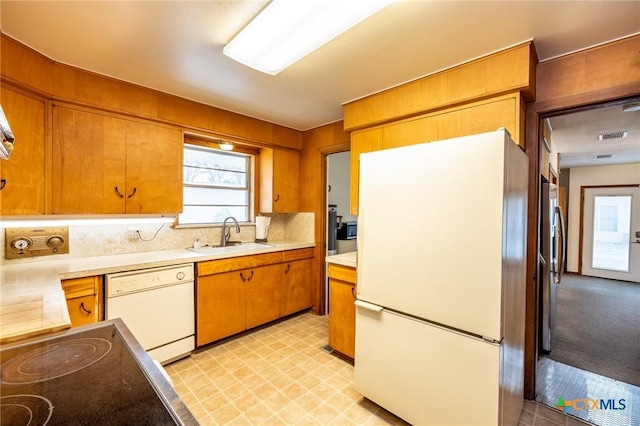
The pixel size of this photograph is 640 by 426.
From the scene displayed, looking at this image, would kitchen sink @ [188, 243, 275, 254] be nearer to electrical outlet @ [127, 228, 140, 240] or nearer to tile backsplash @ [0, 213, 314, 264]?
tile backsplash @ [0, 213, 314, 264]

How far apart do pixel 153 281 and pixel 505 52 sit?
3.01 metres

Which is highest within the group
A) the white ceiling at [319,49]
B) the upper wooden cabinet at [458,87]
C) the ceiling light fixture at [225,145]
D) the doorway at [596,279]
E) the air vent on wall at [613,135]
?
the white ceiling at [319,49]

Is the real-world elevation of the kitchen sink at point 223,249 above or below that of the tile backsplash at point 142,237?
below

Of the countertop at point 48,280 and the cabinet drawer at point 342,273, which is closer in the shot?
the countertop at point 48,280

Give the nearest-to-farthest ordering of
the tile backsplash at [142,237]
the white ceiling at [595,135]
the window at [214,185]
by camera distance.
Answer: the tile backsplash at [142,237]
the white ceiling at [595,135]
the window at [214,185]

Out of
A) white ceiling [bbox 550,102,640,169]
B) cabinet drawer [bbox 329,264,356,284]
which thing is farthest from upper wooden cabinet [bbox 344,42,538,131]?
cabinet drawer [bbox 329,264,356,284]

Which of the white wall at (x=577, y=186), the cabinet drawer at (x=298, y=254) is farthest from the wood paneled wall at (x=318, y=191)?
the white wall at (x=577, y=186)

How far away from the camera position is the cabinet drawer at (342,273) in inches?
92.7

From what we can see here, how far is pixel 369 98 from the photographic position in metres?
2.47

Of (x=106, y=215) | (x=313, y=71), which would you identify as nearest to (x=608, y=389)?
(x=313, y=71)

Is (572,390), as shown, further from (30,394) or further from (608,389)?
(30,394)

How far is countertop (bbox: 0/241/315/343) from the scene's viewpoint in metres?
1.03

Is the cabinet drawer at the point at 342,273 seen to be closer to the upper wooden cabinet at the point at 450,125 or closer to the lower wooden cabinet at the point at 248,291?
the upper wooden cabinet at the point at 450,125

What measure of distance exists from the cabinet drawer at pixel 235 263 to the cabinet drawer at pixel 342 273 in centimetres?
84
